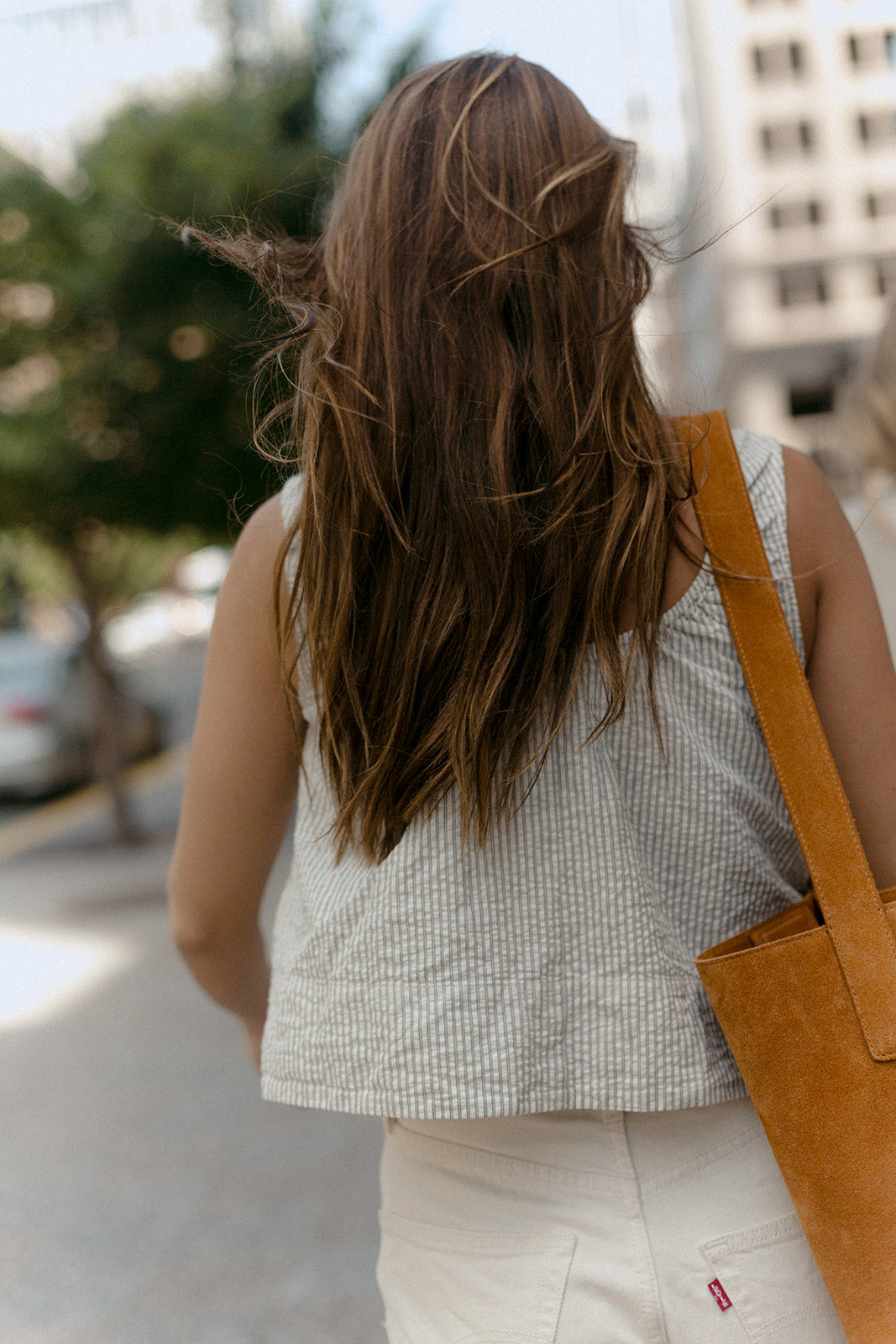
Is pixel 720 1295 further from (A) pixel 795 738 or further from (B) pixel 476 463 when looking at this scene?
(B) pixel 476 463

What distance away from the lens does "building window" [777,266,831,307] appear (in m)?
37.2

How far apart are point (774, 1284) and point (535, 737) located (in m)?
0.50

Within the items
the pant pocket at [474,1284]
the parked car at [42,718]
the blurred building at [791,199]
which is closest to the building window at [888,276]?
the blurred building at [791,199]

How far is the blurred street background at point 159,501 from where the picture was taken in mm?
3309

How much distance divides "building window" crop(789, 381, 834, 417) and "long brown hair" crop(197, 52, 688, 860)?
40757 mm

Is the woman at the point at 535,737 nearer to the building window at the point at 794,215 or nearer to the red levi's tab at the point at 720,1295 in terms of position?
the red levi's tab at the point at 720,1295

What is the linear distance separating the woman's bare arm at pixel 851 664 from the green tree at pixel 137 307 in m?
6.46

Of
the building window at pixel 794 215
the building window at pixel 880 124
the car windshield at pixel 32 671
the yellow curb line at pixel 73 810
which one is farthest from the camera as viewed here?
the building window at pixel 794 215

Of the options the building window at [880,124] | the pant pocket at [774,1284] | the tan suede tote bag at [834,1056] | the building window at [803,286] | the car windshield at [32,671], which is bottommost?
the car windshield at [32,671]

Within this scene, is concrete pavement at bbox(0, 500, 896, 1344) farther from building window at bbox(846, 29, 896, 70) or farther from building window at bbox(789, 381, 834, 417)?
building window at bbox(789, 381, 834, 417)

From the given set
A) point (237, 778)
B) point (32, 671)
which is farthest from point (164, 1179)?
point (32, 671)

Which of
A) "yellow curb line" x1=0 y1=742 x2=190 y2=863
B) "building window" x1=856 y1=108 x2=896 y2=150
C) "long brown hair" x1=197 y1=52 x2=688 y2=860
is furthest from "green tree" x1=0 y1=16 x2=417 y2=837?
"long brown hair" x1=197 y1=52 x2=688 y2=860

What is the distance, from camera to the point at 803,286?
38.0m

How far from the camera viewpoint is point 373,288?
1.13m
